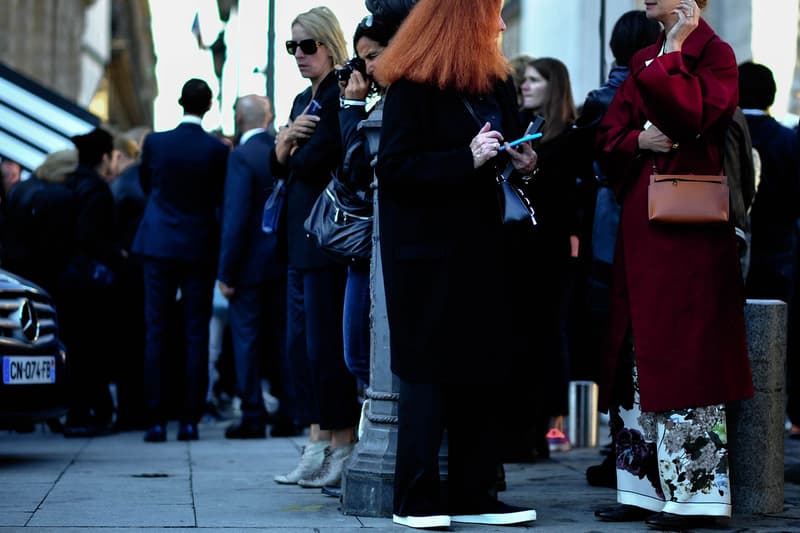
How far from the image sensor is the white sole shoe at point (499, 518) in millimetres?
5648

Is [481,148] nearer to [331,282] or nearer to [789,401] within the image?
[331,282]

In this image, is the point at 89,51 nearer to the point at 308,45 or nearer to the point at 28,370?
the point at 28,370

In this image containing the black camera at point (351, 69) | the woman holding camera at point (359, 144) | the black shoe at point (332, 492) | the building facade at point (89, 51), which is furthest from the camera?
the building facade at point (89, 51)

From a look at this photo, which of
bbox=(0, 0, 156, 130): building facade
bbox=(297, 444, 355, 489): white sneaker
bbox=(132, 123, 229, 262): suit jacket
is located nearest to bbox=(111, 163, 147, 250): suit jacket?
bbox=(132, 123, 229, 262): suit jacket

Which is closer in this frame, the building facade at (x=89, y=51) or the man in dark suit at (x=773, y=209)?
the man in dark suit at (x=773, y=209)

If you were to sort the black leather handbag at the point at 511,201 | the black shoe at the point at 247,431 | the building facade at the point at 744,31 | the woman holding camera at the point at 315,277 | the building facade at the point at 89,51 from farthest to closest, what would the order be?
1. the building facade at the point at 89,51
2. the building facade at the point at 744,31
3. the black shoe at the point at 247,431
4. the woman holding camera at the point at 315,277
5. the black leather handbag at the point at 511,201

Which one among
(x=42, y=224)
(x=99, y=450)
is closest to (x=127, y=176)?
(x=42, y=224)

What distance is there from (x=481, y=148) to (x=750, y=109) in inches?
155

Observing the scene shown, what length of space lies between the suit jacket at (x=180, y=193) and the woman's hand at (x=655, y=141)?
15.3ft

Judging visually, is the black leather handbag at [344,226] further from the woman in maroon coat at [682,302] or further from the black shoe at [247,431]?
the black shoe at [247,431]

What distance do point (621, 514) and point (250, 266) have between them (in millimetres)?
4611

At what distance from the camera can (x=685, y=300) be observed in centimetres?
566

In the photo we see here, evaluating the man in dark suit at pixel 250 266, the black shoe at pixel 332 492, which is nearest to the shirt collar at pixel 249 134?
the man in dark suit at pixel 250 266

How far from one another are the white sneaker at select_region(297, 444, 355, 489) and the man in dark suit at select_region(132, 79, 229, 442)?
3098mm
